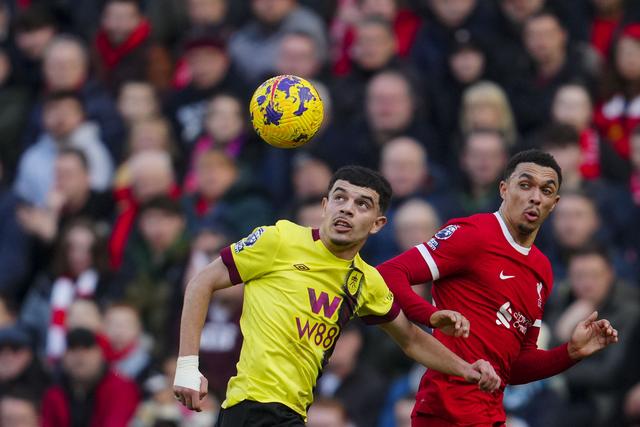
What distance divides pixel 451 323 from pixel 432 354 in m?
0.52

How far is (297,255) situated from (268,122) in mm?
1131

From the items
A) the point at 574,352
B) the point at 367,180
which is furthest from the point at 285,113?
the point at 574,352

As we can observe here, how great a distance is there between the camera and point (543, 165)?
898 cm

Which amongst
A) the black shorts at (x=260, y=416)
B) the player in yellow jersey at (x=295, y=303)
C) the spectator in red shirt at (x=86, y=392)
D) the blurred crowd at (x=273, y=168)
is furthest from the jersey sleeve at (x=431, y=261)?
the spectator in red shirt at (x=86, y=392)

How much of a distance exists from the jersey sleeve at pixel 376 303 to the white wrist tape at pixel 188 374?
102cm

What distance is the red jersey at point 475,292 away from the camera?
349 inches

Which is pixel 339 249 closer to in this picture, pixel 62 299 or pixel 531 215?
pixel 531 215

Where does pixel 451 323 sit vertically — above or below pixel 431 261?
below

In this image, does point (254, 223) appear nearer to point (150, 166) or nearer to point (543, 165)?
point (150, 166)

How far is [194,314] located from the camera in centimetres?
839

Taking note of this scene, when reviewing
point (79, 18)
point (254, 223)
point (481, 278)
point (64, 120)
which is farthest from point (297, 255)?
point (79, 18)

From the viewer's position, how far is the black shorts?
Result: 836 cm

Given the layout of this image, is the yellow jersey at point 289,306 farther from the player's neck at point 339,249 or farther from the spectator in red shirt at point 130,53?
the spectator in red shirt at point 130,53

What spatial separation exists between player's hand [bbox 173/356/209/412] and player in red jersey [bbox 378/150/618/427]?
1.27 m
